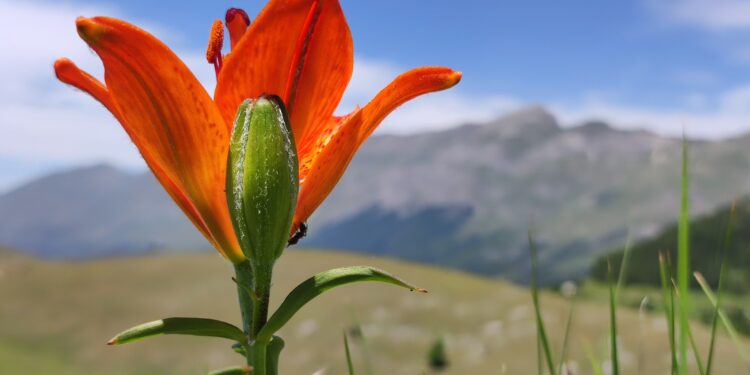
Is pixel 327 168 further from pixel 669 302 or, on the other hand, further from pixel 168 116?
pixel 669 302

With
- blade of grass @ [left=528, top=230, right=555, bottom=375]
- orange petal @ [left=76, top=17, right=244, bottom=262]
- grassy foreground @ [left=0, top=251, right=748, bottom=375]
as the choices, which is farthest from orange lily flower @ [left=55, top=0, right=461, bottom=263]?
grassy foreground @ [left=0, top=251, right=748, bottom=375]

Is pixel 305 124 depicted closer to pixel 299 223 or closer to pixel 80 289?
pixel 299 223

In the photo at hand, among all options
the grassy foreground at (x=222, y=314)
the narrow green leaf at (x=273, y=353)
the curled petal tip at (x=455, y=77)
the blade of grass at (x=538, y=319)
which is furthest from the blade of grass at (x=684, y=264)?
the grassy foreground at (x=222, y=314)

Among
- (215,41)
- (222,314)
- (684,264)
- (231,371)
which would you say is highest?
(215,41)

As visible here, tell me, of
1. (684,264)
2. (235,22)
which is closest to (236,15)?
(235,22)

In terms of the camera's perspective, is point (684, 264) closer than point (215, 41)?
No

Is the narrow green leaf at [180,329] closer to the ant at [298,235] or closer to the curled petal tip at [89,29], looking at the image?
the ant at [298,235]

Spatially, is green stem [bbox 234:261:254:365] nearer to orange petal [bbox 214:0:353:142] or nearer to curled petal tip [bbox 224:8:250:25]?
orange petal [bbox 214:0:353:142]
